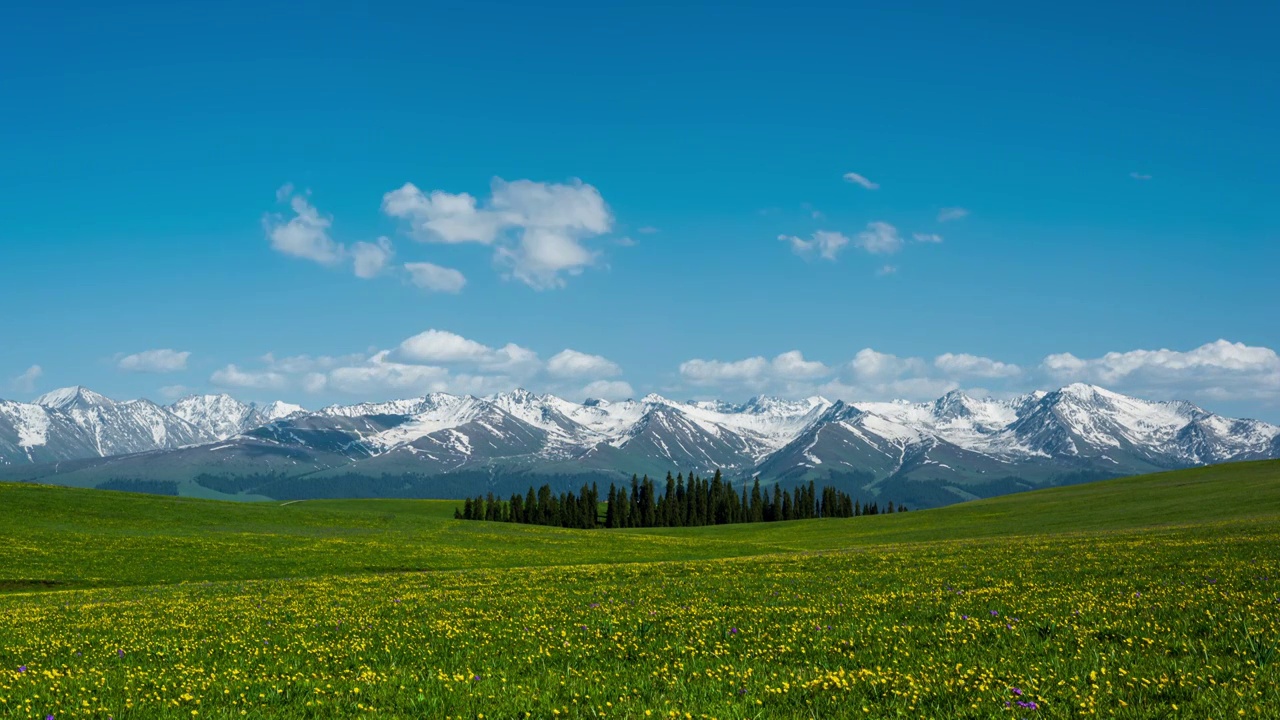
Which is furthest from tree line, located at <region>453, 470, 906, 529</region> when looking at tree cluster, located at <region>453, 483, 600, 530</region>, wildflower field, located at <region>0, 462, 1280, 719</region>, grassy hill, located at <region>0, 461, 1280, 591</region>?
wildflower field, located at <region>0, 462, 1280, 719</region>

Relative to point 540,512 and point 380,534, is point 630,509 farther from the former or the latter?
point 380,534

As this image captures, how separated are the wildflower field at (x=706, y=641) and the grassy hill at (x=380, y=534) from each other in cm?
1874

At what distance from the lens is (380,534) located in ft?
294

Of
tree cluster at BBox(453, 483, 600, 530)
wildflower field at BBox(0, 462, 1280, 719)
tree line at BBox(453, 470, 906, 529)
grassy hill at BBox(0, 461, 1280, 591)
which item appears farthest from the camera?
tree line at BBox(453, 470, 906, 529)

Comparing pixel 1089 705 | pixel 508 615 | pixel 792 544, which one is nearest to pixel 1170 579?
pixel 1089 705

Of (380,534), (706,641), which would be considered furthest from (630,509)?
(706,641)

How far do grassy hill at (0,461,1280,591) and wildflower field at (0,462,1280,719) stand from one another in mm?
18740

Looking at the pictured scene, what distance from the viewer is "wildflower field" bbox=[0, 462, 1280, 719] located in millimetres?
10883

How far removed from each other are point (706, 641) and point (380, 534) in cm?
8035

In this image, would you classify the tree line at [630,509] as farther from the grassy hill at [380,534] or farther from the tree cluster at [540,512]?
the grassy hill at [380,534]

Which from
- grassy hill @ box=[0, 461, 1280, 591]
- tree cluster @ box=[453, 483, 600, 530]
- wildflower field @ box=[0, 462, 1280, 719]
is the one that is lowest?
tree cluster @ box=[453, 483, 600, 530]

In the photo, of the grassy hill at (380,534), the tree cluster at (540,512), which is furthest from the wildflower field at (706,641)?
the tree cluster at (540,512)

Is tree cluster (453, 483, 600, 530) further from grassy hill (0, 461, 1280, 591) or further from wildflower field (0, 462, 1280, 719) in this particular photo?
wildflower field (0, 462, 1280, 719)

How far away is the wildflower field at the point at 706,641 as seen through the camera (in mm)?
10883
